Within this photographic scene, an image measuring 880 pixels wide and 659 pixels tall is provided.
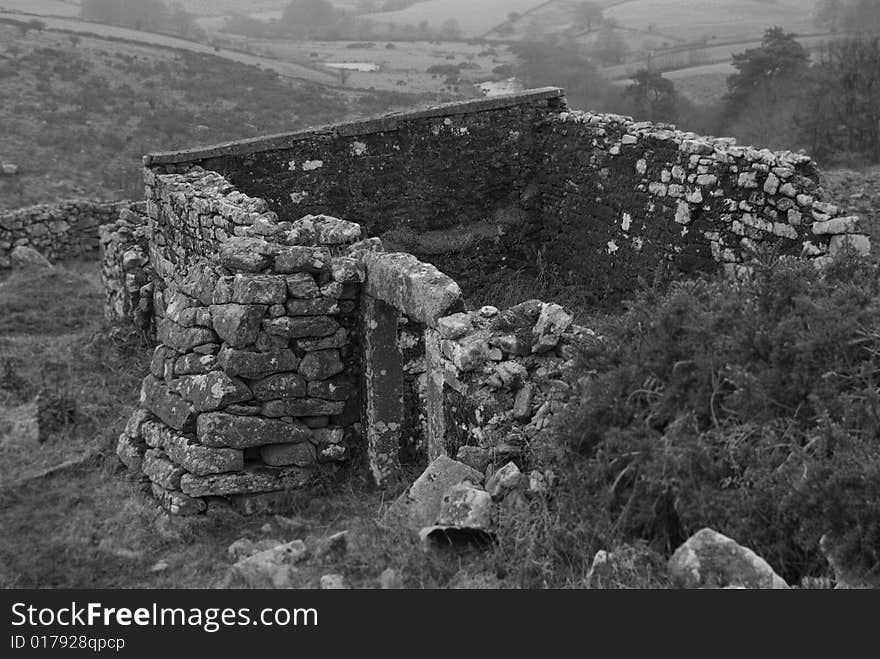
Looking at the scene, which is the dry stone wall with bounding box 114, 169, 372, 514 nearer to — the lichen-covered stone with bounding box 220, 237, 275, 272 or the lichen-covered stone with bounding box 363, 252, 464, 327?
the lichen-covered stone with bounding box 220, 237, 275, 272

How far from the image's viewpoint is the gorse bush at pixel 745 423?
4.62 metres

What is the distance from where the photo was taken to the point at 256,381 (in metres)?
7.60

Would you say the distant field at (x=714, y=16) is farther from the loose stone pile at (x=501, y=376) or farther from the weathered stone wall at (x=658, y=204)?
the loose stone pile at (x=501, y=376)

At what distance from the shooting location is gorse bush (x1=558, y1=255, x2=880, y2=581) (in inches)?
182

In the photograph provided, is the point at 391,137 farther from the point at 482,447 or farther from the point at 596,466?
the point at 596,466

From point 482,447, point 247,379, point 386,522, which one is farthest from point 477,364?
point 247,379

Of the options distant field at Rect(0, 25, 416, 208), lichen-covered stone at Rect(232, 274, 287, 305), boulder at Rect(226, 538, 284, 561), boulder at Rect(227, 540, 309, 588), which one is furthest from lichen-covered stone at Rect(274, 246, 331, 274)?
distant field at Rect(0, 25, 416, 208)

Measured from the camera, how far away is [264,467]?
25.1ft

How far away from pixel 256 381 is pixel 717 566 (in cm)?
414

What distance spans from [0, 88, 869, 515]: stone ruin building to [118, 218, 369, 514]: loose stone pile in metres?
0.02

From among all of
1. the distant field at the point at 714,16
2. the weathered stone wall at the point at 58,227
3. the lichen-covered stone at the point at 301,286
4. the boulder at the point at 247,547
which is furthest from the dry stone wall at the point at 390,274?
the distant field at the point at 714,16

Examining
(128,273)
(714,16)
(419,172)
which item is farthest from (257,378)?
(714,16)

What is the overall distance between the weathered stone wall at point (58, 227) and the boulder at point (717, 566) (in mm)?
15648
